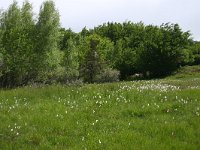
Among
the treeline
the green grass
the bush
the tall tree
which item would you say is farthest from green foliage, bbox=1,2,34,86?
the green grass

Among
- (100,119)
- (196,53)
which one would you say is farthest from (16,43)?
(196,53)

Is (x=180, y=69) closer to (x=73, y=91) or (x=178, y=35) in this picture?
(x=178, y=35)

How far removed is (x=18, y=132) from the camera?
13.7 m

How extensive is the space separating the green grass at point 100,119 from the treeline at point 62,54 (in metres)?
32.4

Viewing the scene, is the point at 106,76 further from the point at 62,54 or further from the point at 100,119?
the point at 100,119

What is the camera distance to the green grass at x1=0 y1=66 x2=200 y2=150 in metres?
12.8

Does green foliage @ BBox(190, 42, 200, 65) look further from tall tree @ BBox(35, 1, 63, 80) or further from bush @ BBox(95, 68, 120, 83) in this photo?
tall tree @ BBox(35, 1, 63, 80)

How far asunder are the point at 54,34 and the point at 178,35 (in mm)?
38628

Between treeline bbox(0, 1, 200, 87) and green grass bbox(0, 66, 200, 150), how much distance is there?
3236cm

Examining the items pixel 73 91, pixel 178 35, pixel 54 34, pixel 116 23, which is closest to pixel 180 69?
pixel 178 35

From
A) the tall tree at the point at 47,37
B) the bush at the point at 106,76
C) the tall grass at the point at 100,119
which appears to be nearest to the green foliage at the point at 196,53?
the bush at the point at 106,76

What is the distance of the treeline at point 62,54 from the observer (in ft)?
174

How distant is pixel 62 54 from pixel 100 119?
5597 cm

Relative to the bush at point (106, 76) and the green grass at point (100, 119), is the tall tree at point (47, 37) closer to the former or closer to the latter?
the bush at point (106, 76)
